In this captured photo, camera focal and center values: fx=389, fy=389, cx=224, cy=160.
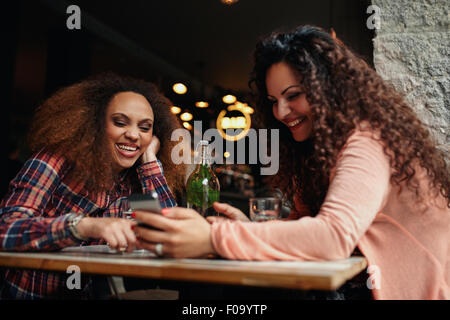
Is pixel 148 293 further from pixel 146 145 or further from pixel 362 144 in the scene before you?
pixel 362 144

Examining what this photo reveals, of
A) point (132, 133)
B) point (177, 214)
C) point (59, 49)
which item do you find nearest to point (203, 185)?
point (132, 133)

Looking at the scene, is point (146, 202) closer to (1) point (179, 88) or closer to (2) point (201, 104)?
(1) point (179, 88)

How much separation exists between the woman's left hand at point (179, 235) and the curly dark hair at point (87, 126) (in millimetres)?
812

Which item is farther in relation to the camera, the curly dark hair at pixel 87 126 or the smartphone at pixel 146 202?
the curly dark hair at pixel 87 126

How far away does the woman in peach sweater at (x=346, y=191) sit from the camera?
1.02 metres

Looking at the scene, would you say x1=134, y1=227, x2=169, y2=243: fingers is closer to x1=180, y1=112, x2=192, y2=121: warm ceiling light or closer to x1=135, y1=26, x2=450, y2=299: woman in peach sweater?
x1=135, y1=26, x2=450, y2=299: woman in peach sweater

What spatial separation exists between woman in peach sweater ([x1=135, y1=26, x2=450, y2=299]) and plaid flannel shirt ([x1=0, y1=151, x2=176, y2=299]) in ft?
1.42

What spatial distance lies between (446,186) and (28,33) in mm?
6664

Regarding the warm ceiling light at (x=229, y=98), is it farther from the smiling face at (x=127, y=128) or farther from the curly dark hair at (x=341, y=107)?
the curly dark hair at (x=341, y=107)

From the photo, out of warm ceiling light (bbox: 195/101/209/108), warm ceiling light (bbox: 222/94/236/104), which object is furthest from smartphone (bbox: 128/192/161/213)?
warm ceiling light (bbox: 195/101/209/108)

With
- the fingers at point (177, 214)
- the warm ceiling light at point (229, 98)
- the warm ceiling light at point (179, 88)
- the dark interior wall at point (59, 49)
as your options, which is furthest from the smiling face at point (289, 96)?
the warm ceiling light at point (229, 98)

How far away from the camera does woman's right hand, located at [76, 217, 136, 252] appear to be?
1226 mm

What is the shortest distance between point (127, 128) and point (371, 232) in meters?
1.22
